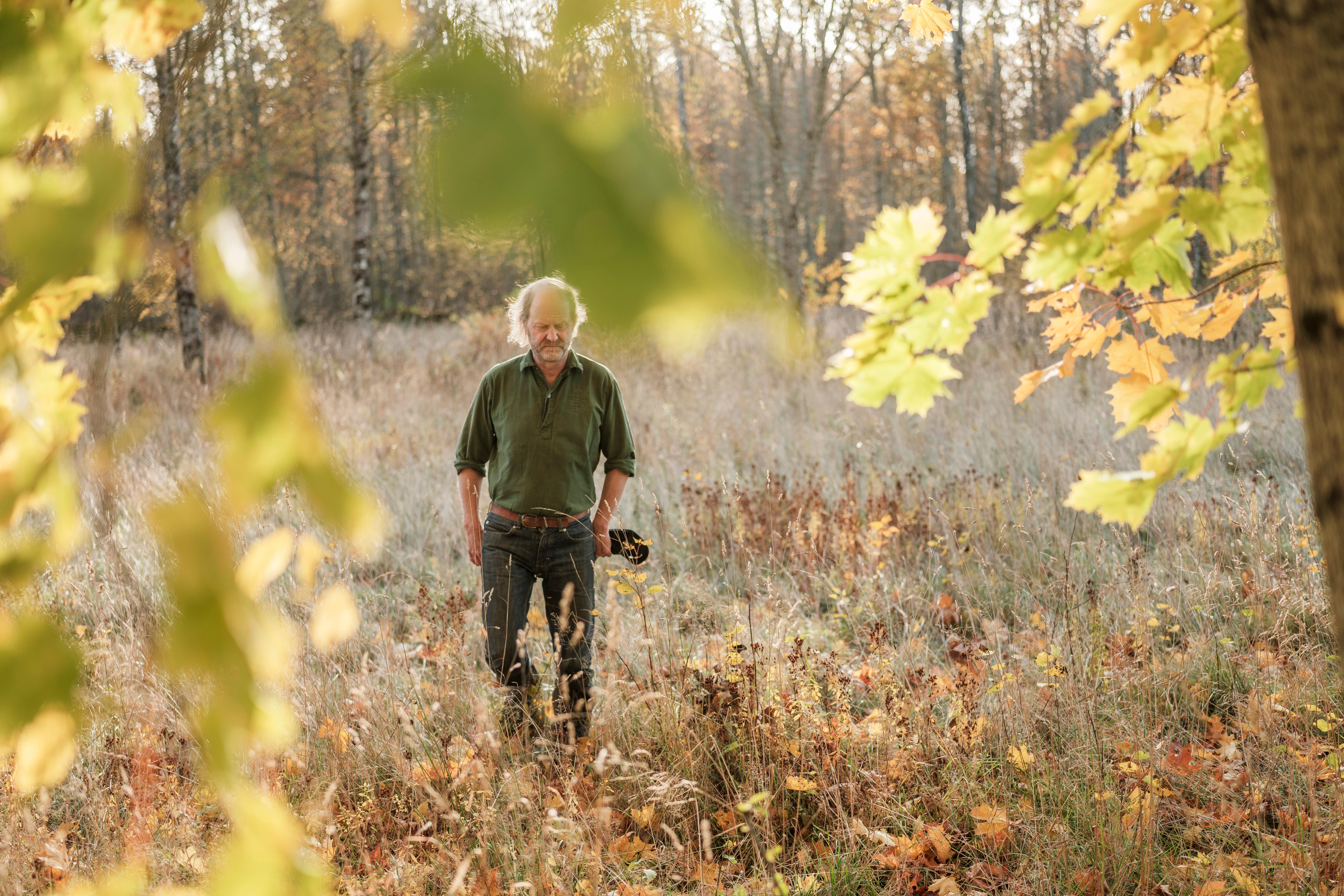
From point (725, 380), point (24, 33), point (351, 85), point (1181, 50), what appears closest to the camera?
point (351, 85)

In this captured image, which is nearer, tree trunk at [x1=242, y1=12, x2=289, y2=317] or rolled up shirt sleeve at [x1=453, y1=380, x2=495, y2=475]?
tree trunk at [x1=242, y1=12, x2=289, y2=317]

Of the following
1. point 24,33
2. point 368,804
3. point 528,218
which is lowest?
point 368,804

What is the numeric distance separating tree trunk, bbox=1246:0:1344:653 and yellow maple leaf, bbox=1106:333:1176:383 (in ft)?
3.05

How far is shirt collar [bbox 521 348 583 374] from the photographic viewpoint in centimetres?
286

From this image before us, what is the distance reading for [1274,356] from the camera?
3.56 ft

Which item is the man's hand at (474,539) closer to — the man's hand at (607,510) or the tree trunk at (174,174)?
the man's hand at (607,510)

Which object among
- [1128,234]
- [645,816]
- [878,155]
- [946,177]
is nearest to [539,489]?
[645,816]

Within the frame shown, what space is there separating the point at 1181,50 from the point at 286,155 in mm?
1110

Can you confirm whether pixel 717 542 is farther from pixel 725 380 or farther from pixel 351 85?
pixel 351 85

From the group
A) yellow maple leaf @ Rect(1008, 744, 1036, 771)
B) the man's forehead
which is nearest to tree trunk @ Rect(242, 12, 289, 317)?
the man's forehead

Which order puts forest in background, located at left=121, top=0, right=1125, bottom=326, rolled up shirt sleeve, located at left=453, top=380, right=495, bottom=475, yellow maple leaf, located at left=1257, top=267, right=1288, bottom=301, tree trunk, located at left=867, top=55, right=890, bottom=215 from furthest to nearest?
tree trunk, located at left=867, top=55, right=890, bottom=215 → rolled up shirt sleeve, located at left=453, top=380, right=495, bottom=475 → yellow maple leaf, located at left=1257, top=267, right=1288, bottom=301 → forest in background, located at left=121, top=0, right=1125, bottom=326

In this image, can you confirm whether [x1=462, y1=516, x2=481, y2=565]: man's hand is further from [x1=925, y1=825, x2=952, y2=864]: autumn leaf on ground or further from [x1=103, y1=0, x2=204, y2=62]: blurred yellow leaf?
[x1=103, y1=0, x2=204, y2=62]: blurred yellow leaf

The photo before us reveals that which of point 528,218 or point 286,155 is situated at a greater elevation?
point 286,155

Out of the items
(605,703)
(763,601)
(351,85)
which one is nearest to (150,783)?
(605,703)
